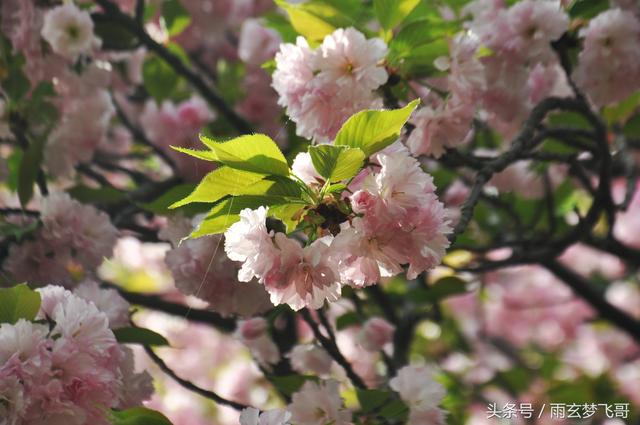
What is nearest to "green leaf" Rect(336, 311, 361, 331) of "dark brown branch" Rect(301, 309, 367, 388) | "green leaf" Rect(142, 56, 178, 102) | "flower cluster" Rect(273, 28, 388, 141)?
"dark brown branch" Rect(301, 309, 367, 388)

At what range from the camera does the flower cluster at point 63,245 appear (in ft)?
4.71

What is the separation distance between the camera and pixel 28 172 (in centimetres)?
152

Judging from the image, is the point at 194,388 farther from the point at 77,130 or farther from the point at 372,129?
the point at 77,130

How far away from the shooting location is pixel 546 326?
3936mm

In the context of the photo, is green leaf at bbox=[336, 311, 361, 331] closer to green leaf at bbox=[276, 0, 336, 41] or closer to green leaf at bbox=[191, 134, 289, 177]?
green leaf at bbox=[276, 0, 336, 41]

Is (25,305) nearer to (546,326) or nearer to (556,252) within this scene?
(556,252)

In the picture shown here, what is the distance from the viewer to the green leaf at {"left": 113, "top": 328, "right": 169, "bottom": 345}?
1184 mm

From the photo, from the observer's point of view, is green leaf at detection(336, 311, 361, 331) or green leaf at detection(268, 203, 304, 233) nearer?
green leaf at detection(268, 203, 304, 233)

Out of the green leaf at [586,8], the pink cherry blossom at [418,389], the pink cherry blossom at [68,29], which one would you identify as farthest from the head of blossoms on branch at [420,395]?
the pink cherry blossom at [68,29]

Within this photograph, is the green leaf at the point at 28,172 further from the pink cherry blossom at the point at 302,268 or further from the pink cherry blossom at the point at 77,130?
the pink cherry blossom at the point at 302,268

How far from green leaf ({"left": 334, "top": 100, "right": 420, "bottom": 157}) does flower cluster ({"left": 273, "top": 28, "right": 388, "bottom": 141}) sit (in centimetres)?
24

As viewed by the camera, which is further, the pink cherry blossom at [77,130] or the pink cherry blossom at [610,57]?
the pink cherry blossom at [77,130]

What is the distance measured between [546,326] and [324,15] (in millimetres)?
3012

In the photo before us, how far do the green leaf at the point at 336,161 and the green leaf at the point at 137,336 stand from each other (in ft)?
1.46
